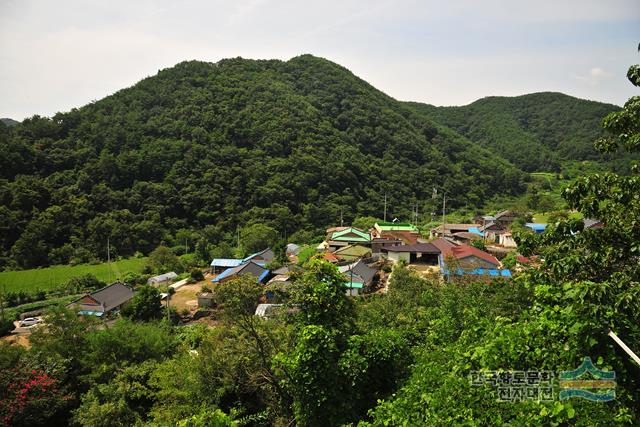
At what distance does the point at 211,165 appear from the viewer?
185 ft

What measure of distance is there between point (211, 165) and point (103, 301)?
33615 mm

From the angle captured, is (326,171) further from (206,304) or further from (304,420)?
(304,420)

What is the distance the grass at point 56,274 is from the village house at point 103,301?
9604mm

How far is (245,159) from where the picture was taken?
59.4 meters

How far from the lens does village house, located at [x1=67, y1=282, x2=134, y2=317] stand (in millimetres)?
25172

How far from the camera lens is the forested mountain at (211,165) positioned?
45719mm

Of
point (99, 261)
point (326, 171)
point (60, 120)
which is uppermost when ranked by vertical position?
point (60, 120)

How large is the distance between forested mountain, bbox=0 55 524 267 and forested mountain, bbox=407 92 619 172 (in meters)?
15.9

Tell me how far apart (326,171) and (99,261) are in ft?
113

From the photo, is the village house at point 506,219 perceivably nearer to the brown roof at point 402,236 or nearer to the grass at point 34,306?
the brown roof at point 402,236

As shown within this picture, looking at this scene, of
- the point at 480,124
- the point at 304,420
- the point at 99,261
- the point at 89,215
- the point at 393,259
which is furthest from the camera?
the point at 480,124

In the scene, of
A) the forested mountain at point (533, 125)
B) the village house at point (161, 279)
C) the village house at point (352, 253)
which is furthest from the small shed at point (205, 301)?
the forested mountain at point (533, 125)

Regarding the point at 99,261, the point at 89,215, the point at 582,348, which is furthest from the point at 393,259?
the point at 89,215

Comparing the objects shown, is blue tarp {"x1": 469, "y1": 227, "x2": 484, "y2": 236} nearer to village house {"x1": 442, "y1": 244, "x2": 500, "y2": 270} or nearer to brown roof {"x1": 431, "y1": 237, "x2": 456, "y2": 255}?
brown roof {"x1": 431, "y1": 237, "x2": 456, "y2": 255}
